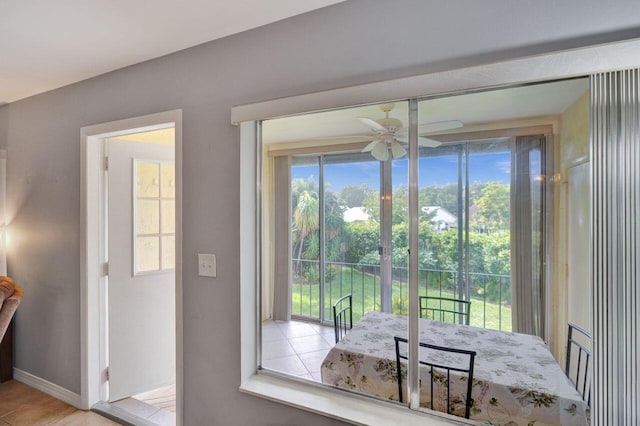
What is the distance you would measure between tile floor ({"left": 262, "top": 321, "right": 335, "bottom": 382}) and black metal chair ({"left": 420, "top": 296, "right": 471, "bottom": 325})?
564 millimetres

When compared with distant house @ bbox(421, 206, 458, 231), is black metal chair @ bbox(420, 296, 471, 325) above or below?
below

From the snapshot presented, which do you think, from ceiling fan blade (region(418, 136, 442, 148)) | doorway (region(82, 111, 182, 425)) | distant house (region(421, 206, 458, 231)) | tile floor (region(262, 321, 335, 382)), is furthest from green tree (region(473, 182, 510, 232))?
doorway (region(82, 111, 182, 425))

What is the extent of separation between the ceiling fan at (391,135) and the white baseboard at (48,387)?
9.17 feet

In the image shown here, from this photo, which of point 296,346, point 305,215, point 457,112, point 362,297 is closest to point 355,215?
point 305,215

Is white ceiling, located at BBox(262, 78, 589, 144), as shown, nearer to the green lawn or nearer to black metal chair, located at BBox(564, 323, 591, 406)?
the green lawn

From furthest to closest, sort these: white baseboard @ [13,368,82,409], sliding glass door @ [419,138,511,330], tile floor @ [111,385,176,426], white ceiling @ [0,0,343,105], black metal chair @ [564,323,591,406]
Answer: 1. white baseboard @ [13,368,82,409]
2. tile floor @ [111,385,176,426]
3. white ceiling @ [0,0,343,105]
4. sliding glass door @ [419,138,511,330]
5. black metal chair @ [564,323,591,406]

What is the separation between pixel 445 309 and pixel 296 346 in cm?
86

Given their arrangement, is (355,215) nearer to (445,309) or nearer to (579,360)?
(445,309)

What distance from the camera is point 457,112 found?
4.84 feet

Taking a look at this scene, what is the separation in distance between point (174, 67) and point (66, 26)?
1.73 feet

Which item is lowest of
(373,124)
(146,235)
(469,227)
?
(146,235)

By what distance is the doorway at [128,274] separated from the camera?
8.09ft

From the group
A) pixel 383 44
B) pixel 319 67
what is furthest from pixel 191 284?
pixel 383 44

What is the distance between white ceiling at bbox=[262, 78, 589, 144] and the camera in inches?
50.5
